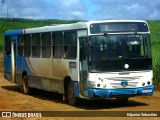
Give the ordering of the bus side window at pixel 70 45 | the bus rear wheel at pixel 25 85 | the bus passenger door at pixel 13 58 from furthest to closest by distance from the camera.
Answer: the bus passenger door at pixel 13 58 < the bus rear wheel at pixel 25 85 < the bus side window at pixel 70 45

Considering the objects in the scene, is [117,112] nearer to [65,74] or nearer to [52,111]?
[52,111]

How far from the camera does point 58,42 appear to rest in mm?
18141

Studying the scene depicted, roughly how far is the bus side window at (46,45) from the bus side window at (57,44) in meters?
0.50

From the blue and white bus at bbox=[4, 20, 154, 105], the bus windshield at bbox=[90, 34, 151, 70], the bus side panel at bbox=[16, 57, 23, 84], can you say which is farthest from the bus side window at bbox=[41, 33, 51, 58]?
the bus windshield at bbox=[90, 34, 151, 70]

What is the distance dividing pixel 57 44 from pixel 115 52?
331 cm

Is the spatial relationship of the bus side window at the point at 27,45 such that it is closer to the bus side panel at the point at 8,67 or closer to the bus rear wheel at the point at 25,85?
the bus rear wheel at the point at 25,85

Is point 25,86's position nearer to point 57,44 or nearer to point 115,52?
point 57,44

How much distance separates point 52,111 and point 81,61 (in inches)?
76.9

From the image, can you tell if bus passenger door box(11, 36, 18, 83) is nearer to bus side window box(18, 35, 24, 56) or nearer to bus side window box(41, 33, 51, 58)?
bus side window box(18, 35, 24, 56)

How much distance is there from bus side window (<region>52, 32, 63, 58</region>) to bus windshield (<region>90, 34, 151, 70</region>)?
104 inches

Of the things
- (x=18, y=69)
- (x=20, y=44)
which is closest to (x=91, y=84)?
(x=20, y=44)

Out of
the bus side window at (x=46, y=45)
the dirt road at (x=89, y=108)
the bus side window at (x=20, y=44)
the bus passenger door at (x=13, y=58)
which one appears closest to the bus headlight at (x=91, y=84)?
the dirt road at (x=89, y=108)

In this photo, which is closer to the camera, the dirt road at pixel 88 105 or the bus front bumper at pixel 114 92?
the bus front bumper at pixel 114 92

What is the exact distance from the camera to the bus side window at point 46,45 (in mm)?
19109
